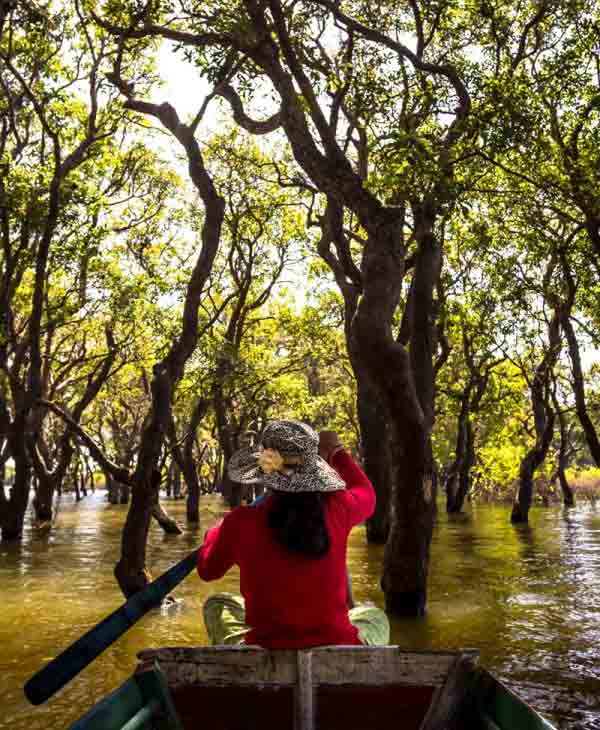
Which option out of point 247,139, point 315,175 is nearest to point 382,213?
point 315,175

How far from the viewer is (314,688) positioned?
4184 mm

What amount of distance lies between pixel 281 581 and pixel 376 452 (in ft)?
49.4

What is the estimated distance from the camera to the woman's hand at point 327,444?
551 centimetres

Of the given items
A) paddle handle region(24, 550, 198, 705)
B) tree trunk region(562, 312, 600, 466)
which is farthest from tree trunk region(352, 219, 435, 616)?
tree trunk region(562, 312, 600, 466)

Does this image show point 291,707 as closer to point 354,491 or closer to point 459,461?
point 354,491

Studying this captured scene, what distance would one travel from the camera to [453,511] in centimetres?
3400

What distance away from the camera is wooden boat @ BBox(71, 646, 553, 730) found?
417cm

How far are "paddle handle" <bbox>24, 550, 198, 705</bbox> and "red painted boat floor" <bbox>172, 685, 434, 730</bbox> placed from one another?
23.2 inches

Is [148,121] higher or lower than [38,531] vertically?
higher

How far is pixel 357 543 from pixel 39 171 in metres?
11.3

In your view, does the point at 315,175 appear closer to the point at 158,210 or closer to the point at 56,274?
the point at 56,274

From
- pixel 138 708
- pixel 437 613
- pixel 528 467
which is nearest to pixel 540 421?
pixel 528 467

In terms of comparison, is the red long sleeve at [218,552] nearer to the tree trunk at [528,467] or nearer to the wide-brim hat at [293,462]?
the wide-brim hat at [293,462]

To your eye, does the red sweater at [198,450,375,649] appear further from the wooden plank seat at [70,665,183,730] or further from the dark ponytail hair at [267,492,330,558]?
the wooden plank seat at [70,665,183,730]
